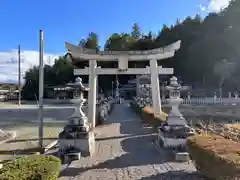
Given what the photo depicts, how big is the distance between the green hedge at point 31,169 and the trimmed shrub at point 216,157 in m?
2.30

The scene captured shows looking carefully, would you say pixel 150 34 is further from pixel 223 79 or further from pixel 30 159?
pixel 30 159

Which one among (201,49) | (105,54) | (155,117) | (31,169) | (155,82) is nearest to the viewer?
(31,169)

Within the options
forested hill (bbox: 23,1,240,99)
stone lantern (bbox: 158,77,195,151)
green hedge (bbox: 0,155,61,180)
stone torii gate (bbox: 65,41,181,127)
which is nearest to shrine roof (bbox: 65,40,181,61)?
stone torii gate (bbox: 65,41,181,127)

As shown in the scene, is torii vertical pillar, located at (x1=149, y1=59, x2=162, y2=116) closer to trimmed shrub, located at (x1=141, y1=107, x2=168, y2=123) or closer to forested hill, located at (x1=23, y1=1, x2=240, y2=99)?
trimmed shrub, located at (x1=141, y1=107, x2=168, y2=123)

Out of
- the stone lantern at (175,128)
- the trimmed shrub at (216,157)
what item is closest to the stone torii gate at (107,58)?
the stone lantern at (175,128)

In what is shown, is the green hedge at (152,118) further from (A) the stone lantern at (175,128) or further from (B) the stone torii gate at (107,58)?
(A) the stone lantern at (175,128)

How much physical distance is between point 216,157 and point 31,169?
8.39 feet

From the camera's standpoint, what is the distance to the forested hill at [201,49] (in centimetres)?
5012

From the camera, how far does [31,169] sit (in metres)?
4.23

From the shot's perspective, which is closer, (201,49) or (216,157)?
(216,157)

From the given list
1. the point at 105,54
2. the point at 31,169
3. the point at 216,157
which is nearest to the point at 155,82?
the point at 105,54

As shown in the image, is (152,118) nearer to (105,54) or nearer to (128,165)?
(105,54)

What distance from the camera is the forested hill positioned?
50.1 metres

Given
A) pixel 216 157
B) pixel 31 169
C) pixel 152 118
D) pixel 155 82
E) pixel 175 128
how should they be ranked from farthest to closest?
pixel 155 82, pixel 152 118, pixel 175 128, pixel 216 157, pixel 31 169
